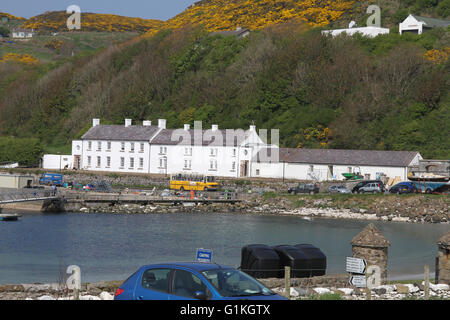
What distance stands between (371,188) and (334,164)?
31.1ft

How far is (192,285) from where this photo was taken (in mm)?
12453

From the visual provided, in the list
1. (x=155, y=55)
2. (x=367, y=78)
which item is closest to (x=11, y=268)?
(x=367, y=78)

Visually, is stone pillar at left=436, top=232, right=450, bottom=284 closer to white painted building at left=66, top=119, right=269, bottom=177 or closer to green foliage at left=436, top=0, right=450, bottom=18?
white painted building at left=66, top=119, right=269, bottom=177

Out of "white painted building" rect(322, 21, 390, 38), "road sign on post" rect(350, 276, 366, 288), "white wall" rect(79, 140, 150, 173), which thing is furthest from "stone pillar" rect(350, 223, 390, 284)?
"white painted building" rect(322, 21, 390, 38)

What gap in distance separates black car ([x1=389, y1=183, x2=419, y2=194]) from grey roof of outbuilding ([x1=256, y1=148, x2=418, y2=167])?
669cm

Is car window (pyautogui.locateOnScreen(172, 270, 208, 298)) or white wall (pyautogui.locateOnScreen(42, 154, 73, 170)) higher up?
white wall (pyautogui.locateOnScreen(42, 154, 73, 170))

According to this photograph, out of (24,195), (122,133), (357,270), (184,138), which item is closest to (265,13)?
(122,133)

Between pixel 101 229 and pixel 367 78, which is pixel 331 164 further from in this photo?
pixel 101 229

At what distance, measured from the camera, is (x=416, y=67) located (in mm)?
89500

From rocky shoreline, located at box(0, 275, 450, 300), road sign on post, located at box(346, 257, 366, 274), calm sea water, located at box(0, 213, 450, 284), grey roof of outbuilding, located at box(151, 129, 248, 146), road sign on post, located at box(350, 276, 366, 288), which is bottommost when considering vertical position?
calm sea water, located at box(0, 213, 450, 284)

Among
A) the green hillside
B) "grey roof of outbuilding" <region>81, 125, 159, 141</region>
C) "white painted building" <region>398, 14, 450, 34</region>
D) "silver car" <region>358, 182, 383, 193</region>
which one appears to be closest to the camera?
"silver car" <region>358, 182, 383, 193</region>

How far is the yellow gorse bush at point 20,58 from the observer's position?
543 feet

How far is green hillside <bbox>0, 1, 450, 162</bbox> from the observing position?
83.5 meters

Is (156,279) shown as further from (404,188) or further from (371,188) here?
(371,188)
